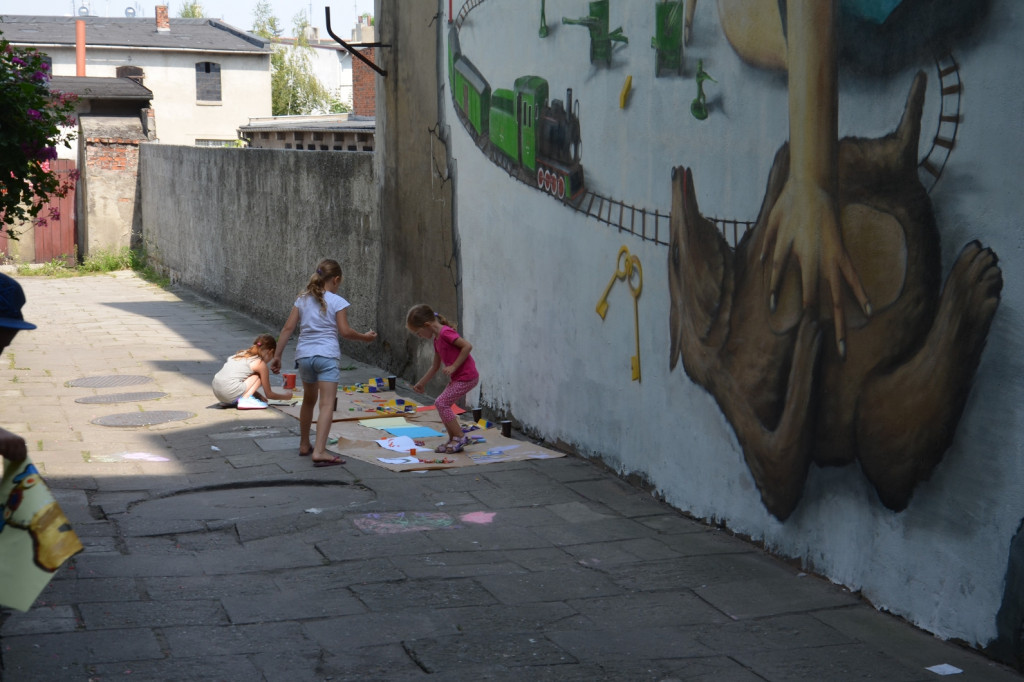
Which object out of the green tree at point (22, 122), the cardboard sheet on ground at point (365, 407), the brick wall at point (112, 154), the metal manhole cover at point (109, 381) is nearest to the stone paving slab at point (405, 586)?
the cardboard sheet on ground at point (365, 407)

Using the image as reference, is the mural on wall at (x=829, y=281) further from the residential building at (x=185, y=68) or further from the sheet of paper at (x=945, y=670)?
the residential building at (x=185, y=68)

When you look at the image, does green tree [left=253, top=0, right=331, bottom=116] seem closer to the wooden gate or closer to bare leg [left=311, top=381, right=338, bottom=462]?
the wooden gate

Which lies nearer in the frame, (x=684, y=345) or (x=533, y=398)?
(x=684, y=345)

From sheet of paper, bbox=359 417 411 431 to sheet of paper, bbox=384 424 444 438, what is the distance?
9cm

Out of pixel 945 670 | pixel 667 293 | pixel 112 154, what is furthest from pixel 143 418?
pixel 112 154

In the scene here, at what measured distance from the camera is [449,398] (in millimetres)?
7895

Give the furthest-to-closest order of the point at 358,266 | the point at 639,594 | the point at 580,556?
1. the point at 358,266
2. the point at 580,556
3. the point at 639,594

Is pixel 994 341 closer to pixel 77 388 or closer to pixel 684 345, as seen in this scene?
pixel 684 345

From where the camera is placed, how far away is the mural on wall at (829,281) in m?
4.53

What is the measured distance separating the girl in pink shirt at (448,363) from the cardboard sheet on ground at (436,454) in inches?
6.1

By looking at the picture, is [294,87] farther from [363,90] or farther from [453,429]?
[453,429]

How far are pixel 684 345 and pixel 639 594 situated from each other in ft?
5.57

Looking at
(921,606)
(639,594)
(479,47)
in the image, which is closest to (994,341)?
(921,606)

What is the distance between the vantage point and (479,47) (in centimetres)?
883
